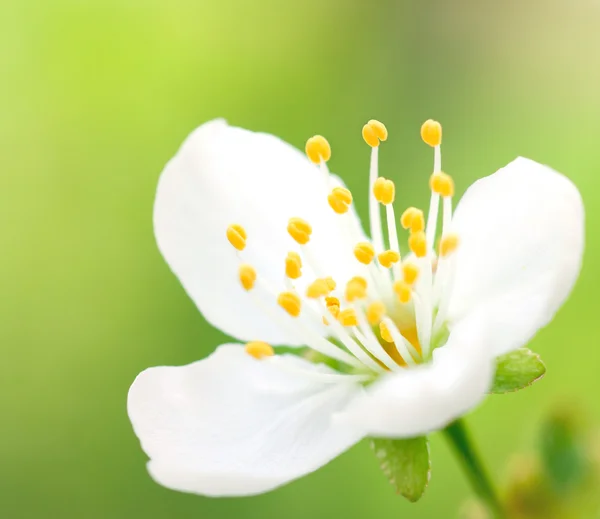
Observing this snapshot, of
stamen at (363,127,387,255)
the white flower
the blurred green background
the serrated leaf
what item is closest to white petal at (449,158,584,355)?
the white flower

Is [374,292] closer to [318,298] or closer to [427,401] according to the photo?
[318,298]

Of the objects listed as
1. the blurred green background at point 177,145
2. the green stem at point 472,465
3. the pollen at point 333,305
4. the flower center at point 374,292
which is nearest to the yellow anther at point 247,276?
the flower center at point 374,292

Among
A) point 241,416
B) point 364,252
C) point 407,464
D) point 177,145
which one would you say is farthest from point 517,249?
point 177,145

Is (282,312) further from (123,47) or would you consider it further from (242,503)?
(123,47)

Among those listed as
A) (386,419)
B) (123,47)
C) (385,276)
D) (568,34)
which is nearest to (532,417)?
(385,276)

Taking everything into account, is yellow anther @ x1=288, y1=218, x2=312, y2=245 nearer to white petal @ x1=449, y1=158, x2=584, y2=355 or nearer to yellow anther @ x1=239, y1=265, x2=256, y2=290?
yellow anther @ x1=239, y1=265, x2=256, y2=290

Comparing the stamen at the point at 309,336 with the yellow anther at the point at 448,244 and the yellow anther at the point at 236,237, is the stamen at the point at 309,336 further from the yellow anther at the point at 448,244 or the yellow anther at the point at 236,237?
the yellow anther at the point at 448,244
